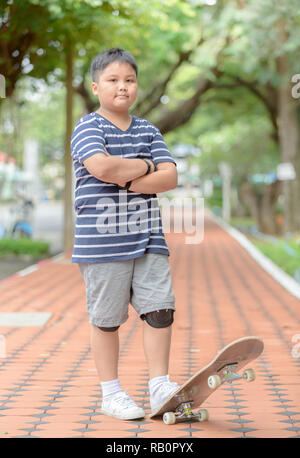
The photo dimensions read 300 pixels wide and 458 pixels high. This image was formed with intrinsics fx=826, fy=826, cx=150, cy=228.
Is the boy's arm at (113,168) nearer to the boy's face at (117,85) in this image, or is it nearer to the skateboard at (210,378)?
the boy's face at (117,85)

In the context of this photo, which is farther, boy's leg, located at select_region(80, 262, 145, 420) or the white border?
the white border

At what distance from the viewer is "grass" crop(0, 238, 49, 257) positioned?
17.1m

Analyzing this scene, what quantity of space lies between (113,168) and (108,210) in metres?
0.22

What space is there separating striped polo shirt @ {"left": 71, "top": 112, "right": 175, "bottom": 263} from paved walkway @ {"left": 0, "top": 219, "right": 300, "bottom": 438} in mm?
838

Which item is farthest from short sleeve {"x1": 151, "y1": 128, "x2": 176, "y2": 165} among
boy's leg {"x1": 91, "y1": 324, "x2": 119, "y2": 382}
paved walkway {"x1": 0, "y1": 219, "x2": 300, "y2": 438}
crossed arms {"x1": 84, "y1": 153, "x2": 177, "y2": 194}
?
paved walkway {"x1": 0, "y1": 219, "x2": 300, "y2": 438}

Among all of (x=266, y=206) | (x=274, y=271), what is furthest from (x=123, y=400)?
(x=266, y=206)

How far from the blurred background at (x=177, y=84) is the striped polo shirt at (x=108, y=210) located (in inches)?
272

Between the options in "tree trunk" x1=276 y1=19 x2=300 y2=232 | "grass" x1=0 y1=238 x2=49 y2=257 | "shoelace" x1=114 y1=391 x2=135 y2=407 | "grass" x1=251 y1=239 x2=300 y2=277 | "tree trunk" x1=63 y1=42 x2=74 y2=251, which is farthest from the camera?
"tree trunk" x1=276 y1=19 x2=300 y2=232

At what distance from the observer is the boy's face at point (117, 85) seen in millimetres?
3977

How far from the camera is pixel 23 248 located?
17141 millimetres

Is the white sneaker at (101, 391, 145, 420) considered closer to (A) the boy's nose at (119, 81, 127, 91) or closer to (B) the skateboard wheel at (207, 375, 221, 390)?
(B) the skateboard wheel at (207, 375, 221, 390)

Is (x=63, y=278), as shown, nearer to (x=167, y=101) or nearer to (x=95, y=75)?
(x=95, y=75)

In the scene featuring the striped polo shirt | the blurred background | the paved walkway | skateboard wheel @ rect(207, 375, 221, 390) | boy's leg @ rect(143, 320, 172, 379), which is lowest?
the paved walkway

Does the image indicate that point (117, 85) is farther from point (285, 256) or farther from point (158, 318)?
point (285, 256)
